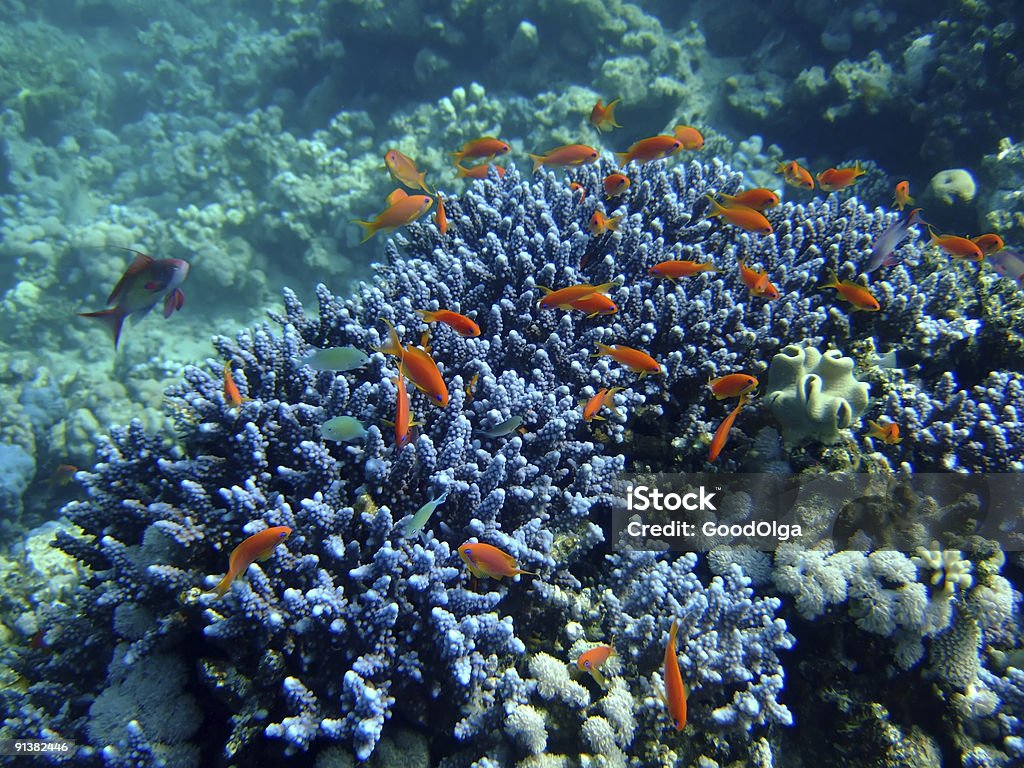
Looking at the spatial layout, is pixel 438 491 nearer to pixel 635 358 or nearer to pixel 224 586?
pixel 224 586

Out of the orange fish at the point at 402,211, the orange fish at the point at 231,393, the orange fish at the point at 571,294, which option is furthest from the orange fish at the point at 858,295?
the orange fish at the point at 231,393

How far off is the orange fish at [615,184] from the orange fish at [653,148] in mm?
332

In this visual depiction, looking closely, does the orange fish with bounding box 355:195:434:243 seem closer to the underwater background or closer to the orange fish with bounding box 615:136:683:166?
the underwater background

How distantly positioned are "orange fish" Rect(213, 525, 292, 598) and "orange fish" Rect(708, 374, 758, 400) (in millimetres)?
2314

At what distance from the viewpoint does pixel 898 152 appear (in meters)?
9.01

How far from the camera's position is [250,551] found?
6.82 ft

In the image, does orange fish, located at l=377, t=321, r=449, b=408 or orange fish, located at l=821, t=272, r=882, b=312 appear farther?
orange fish, located at l=821, t=272, r=882, b=312

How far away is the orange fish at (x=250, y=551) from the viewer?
6.71 ft

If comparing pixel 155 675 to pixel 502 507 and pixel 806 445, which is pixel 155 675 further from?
pixel 806 445

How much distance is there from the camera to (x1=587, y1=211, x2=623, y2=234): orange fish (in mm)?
3852

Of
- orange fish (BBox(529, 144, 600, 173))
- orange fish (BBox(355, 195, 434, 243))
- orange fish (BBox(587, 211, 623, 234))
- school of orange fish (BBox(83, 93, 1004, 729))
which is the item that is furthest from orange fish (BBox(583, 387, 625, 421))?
orange fish (BBox(529, 144, 600, 173))

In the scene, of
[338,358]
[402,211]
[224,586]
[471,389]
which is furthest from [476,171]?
[224,586]

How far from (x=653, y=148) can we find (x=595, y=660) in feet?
12.8

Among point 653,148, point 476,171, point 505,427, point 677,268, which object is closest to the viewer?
point 505,427
